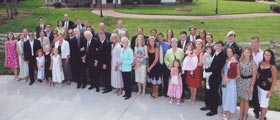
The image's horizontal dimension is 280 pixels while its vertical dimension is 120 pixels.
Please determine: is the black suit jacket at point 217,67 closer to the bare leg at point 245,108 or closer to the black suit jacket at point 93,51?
the bare leg at point 245,108

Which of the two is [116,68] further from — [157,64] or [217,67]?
[217,67]

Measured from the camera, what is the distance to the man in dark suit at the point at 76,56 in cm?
1041

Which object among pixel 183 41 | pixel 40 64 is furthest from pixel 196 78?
pixel 40 64

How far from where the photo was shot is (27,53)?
35.9 ft

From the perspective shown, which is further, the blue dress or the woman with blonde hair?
the blue dress

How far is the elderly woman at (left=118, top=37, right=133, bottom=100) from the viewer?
9.46 meters

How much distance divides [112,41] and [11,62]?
4.03 m

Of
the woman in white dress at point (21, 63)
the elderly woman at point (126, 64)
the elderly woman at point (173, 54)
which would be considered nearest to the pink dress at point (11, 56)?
the woman in white dress at point (21, 63)

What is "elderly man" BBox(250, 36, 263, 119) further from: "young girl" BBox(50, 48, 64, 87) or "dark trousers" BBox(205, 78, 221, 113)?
"young girl" BBox(50, 48, 64, 87)

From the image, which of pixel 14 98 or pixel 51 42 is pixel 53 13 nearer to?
pixel 51 42

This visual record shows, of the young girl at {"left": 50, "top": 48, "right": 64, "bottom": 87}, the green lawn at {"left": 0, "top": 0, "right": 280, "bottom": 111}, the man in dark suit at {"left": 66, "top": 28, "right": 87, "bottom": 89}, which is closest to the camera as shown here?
the man in dark suit at {"left": 66, "top": 28, "right": 87, "bottom": 89}

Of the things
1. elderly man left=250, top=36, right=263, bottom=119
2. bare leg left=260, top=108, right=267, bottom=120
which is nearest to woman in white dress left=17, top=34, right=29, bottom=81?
elderly man left=250, top=36, right=263, bottom=119

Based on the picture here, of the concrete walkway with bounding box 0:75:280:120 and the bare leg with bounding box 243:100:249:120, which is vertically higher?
the bare leg with bounding box 243:100:249:120

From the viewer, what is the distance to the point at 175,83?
30.1ft
